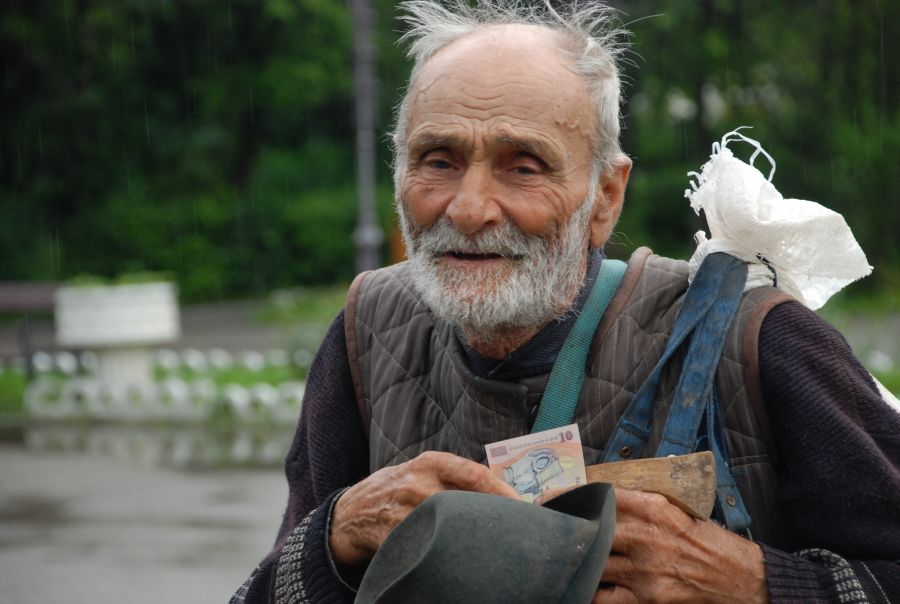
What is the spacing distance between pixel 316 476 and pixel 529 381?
53 centimetres

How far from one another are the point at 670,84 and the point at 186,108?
1250cm

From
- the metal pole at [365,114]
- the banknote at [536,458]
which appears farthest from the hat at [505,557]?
the metal pole at [365,114]

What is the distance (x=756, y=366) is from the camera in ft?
6.74

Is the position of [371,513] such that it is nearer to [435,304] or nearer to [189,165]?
[435,304]

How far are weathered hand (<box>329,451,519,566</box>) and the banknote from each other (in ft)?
0.35

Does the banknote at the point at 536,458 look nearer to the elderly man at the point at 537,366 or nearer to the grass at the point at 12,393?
the elderly man at the point at 537,366

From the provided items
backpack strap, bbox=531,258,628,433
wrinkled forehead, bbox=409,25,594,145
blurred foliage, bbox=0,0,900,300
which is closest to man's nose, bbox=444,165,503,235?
wrinkled forehead, bbox=409,25,594,145

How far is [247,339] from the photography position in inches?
798

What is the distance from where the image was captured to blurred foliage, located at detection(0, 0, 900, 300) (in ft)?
78.5

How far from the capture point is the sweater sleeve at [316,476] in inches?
87.0

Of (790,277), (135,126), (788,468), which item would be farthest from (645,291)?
(135,126)

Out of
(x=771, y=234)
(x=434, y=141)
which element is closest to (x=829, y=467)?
(x=771, y=234)

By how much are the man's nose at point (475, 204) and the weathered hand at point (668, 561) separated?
1.72ft

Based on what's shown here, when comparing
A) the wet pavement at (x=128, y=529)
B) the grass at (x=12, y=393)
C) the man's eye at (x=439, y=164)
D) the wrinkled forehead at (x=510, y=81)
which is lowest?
the grass at (x=12, y=393)
